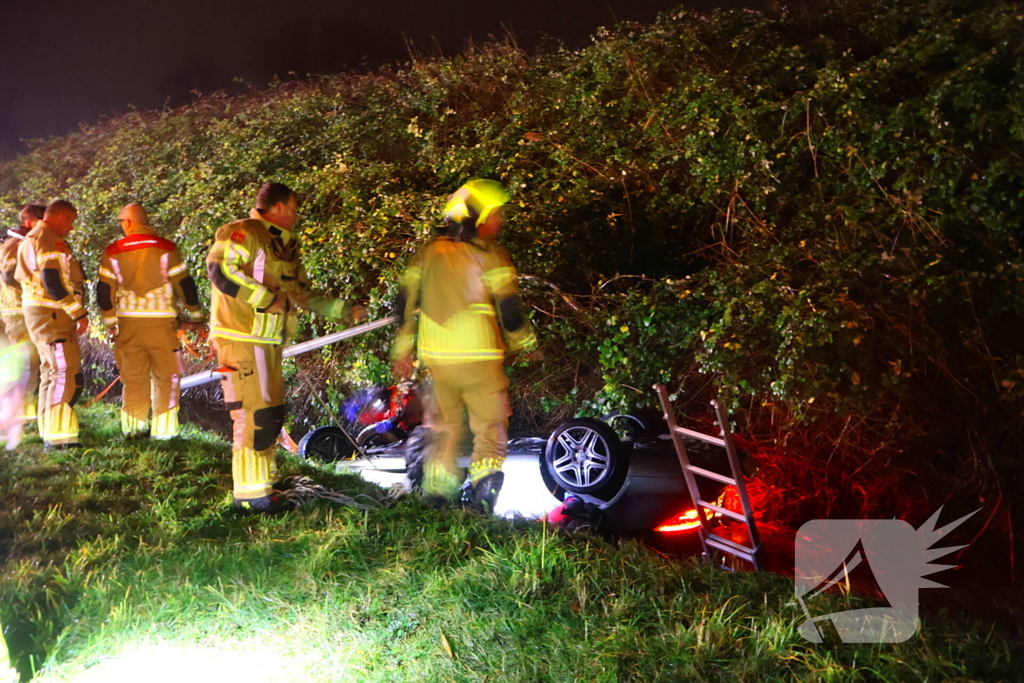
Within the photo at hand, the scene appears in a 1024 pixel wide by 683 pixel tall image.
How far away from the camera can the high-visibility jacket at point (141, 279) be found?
19.0 ft

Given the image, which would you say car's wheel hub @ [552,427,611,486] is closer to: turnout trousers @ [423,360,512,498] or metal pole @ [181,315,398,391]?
turnout trousers @ [423,360,512,498]

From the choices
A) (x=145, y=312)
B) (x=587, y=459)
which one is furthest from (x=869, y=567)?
(x=145, y=312)

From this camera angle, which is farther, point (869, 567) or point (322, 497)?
point (869, 567)

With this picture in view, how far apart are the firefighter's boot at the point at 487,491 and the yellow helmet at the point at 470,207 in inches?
55.4

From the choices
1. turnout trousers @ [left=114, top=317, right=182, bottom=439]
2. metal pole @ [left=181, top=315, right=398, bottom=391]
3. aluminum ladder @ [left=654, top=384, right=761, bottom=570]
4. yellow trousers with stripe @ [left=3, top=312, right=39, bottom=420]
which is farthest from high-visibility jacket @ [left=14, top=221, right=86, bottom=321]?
aluminum ladder @ [left=654, top=384, right=761, bottom=570]

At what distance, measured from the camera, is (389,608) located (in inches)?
142

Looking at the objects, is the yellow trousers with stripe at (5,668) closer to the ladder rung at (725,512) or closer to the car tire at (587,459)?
the car tire at (587,459)

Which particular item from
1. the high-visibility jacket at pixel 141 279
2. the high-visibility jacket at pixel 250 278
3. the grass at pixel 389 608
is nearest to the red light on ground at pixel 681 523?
the grass at pixel 389 608

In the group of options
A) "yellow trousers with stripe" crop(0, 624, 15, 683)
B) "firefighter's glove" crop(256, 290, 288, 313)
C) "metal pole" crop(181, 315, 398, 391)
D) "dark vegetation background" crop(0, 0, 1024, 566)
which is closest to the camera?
"yellow trousers with stripe" crop(0, 624, 15, 683)

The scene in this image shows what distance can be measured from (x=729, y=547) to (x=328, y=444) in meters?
3.92

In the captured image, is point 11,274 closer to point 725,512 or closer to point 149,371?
point 149,371

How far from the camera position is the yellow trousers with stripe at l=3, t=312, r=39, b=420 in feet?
21.5

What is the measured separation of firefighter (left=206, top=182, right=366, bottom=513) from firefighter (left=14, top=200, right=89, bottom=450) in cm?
206

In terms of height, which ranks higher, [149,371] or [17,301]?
[17,301]
